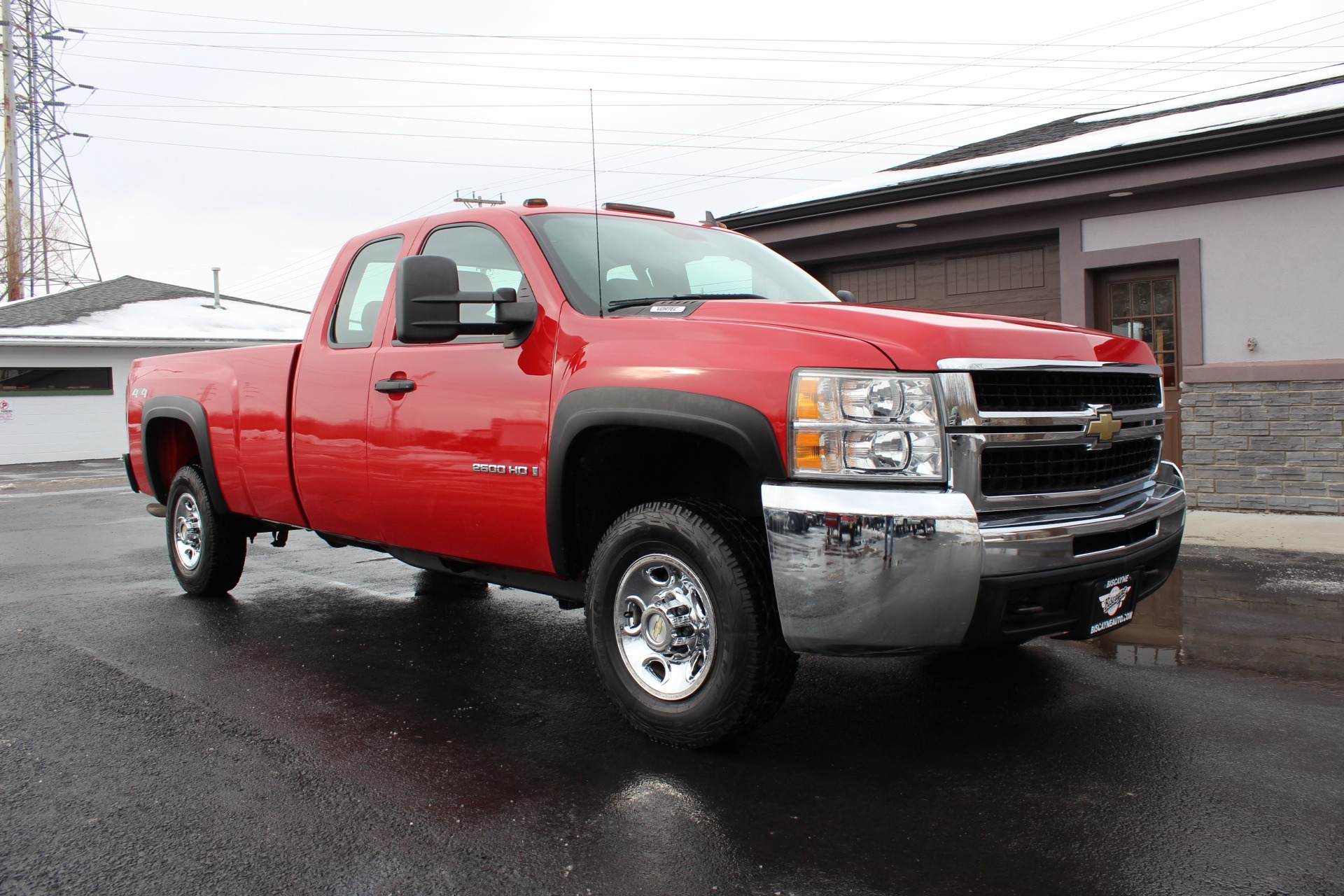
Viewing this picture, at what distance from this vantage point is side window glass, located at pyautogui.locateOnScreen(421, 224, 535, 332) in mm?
4512

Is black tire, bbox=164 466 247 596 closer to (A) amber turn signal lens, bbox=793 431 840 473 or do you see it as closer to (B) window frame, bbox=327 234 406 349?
(B) window frame, bbox=327 234 406 349

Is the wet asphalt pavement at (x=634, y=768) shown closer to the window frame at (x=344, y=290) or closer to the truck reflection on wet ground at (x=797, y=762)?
the truck reflection on wet ground at (x=797, y=762)

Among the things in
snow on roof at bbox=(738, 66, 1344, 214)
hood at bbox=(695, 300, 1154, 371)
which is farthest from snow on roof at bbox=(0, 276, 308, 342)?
hood at bbox=(695, 300, 1154, 371)

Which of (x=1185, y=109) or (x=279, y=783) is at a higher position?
(x=1185, y=109)

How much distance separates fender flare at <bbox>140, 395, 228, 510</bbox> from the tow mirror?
2.58 meters

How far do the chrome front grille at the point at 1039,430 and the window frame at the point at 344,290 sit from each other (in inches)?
114

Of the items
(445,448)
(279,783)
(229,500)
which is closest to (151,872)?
(279,783)

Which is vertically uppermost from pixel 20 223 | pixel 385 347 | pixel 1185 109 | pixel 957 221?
pixel 20 223

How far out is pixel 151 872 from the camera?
286cm

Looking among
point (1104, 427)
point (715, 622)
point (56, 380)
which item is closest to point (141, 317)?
point (56, 380)

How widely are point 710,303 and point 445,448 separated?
1323 mm

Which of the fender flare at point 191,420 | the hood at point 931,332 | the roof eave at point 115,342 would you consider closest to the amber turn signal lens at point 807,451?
the hood at point 931,332

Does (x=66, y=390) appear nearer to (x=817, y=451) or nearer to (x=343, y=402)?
(x=343, y=402)

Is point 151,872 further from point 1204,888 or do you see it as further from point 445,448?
point 1204,888
